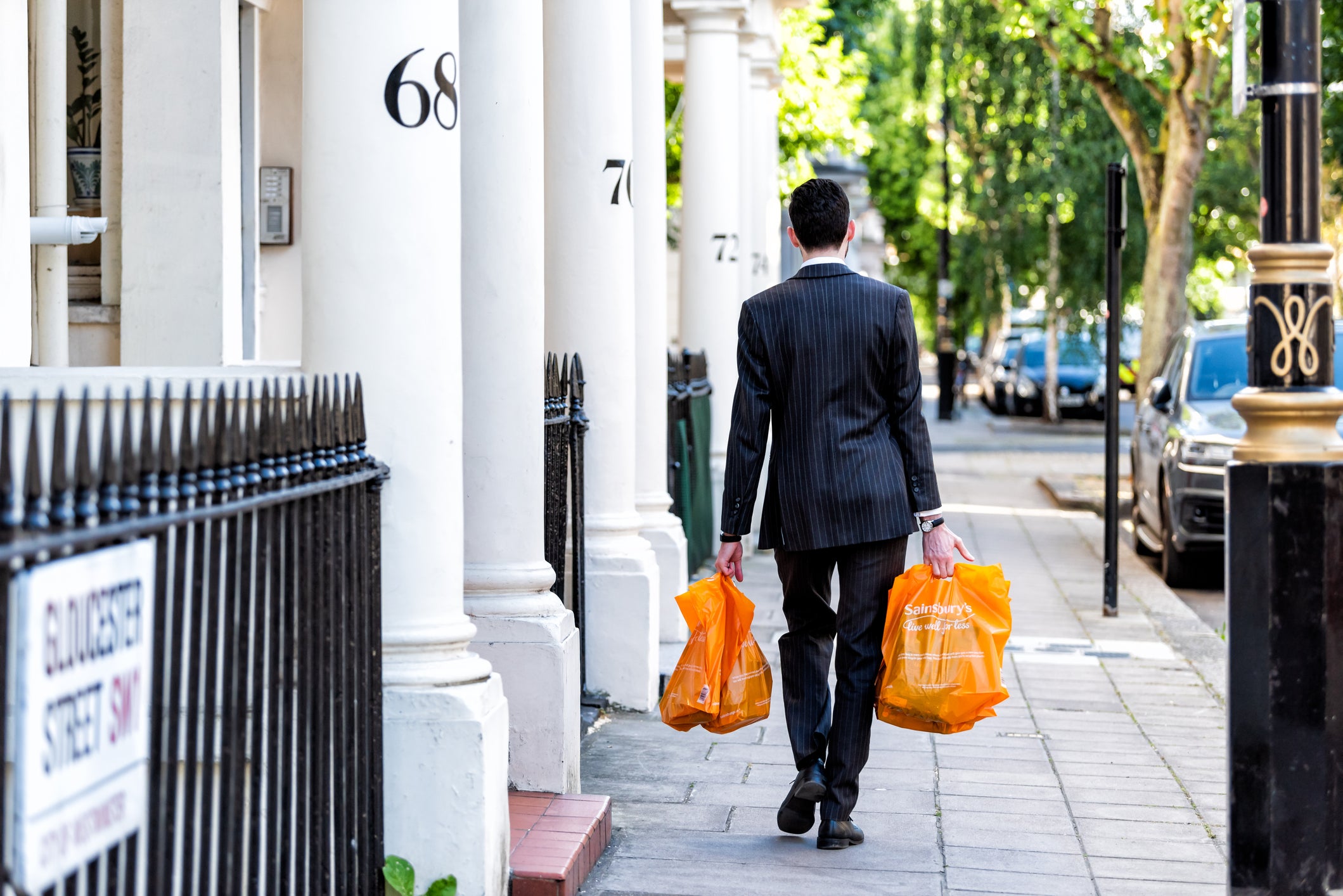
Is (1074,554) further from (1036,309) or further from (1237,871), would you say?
(1036,309)

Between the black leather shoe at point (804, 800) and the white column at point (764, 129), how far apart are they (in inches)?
418

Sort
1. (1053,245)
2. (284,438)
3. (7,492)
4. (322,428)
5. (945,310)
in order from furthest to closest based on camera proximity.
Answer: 1. (945,310)
2. (1053,245)
3. (322,428)
4. (284,438)
5. (7,492)

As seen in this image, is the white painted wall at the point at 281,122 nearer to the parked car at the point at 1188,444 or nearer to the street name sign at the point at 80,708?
the parked car at the point at 1188,444

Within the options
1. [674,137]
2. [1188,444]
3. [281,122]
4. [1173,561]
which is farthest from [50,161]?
[674,137]

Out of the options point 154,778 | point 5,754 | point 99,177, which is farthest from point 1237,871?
point 99,177

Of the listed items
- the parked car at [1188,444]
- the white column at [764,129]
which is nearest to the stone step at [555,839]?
the parked car at [1188,444]

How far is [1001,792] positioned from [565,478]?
1.98 m

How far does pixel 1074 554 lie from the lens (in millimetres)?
12805

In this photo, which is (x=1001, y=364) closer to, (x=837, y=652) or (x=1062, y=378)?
(x=1062, y=378)

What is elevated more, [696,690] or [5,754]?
[5,754]

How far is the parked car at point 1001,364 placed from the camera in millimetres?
36125

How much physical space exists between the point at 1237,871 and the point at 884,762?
7.61 feet

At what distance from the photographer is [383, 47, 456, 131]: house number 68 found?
397 centimetres

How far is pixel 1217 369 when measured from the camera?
12.1 metres
